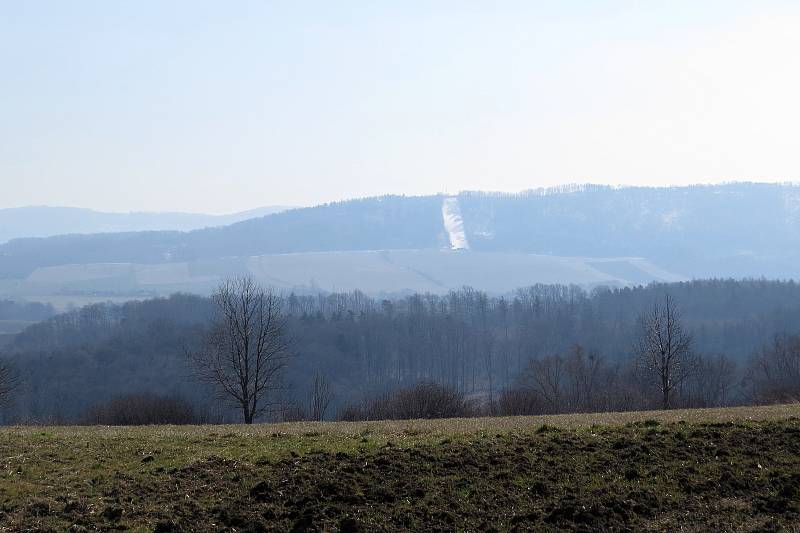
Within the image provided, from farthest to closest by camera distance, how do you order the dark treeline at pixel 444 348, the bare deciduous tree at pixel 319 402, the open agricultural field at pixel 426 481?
the dark treeline at pixel 444 348 < the bare deciduous tree at pixel 319 402 < the open agricultural field at pixel 426 481

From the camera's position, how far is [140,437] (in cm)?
2128

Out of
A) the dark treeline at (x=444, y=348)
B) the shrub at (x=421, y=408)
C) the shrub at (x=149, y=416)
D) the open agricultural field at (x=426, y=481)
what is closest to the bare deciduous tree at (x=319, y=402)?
the shrub at (x=421, y=408)

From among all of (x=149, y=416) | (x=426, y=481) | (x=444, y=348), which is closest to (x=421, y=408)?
(x=149, y=416)

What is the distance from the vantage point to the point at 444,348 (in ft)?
489

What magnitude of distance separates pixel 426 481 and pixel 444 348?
134 metres

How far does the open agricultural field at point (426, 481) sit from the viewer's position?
13.8 m

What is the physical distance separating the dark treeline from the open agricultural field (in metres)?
61.4

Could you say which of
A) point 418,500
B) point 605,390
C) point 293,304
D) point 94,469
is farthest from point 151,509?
point 293,304

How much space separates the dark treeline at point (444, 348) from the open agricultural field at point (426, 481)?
6142 cm

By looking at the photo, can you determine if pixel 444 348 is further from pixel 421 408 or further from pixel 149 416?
pixel 149 416

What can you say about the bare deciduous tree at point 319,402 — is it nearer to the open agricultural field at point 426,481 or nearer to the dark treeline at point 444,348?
the dark treeline at point 444,348

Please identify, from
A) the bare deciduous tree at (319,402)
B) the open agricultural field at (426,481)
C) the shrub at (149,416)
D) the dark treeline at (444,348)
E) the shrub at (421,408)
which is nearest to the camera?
the open agricultural field at (426,481)

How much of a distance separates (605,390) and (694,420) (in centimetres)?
7087

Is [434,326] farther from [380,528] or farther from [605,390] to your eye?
[380,528]
